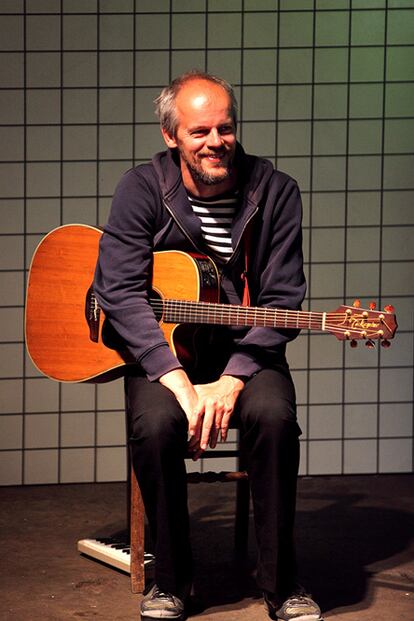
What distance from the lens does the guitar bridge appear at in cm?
341

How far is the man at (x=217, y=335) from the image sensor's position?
9.86ft

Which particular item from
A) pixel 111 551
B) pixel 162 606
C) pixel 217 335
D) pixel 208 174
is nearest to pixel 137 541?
pixel 111 551

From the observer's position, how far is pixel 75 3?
14.5ft

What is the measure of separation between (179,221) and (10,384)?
1.59 meters

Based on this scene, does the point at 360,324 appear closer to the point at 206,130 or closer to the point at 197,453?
the point at 197,453

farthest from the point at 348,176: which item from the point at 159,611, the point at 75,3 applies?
the point at 159,611

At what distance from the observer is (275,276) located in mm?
3242

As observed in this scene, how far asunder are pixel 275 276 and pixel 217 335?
0.27m

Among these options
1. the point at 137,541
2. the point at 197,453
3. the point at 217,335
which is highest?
the point at 217,335

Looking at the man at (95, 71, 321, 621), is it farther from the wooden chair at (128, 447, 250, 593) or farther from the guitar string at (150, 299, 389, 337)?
the wooden chair at (128, 447, 250, 593)

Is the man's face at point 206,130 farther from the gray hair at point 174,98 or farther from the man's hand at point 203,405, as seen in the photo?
the man's hand at point 203,405

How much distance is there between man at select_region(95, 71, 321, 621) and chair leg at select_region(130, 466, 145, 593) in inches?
8.4

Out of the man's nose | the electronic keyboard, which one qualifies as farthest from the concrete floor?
the man's nose

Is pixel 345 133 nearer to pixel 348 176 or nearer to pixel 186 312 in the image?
pixel 348 176
